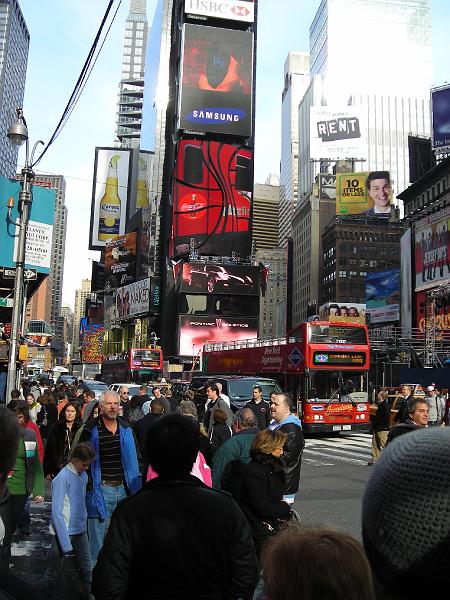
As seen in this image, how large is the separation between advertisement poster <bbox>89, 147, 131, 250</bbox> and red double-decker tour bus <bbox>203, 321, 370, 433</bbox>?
113 meters

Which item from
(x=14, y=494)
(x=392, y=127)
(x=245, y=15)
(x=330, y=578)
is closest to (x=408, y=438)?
(x=330, y=578)

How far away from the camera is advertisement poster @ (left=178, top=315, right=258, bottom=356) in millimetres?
79562

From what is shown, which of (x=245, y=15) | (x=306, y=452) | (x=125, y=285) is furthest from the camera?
→ (x=125, y=285)

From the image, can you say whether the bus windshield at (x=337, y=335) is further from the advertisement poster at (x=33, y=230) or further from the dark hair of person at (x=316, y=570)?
the dark hair of person at (x=316, y=570)

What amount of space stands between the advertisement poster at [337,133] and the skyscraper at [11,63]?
68.8 meters

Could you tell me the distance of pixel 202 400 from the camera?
67.4ft

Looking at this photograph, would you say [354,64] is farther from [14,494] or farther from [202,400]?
[14,494]

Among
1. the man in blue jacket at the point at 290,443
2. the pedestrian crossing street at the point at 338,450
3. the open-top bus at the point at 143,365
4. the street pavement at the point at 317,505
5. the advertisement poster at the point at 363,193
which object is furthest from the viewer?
the advertisement poster at the point at 363,193

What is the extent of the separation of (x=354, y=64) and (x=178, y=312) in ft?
450

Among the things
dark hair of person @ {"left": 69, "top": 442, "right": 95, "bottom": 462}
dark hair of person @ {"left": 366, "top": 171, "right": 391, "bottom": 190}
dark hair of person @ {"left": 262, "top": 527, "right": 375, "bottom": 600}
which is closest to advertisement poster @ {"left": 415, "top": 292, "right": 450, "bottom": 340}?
dark hair of person @ {"left": 69, "top": 442, "right": 95, "bottom": 462}

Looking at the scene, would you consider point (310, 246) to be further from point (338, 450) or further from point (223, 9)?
point (338, 450)

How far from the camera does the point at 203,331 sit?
80312mm

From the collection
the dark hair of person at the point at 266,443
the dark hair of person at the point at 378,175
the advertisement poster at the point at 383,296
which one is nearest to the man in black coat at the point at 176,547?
the dark hair of person at the point at 266,443

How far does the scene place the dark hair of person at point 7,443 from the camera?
7.12 ft
